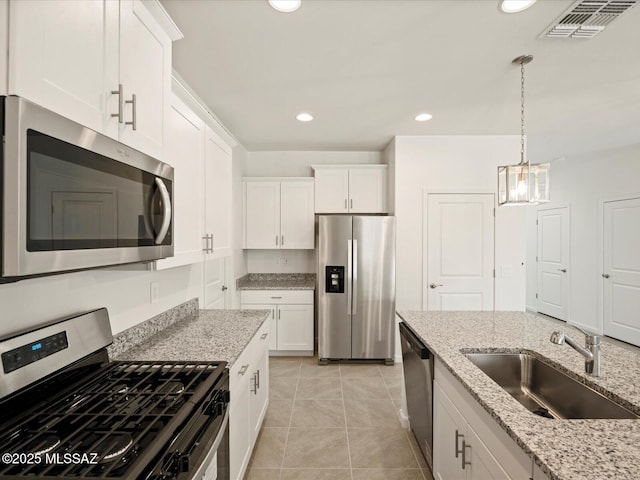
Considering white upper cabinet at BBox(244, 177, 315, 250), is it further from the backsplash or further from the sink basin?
the sink basin

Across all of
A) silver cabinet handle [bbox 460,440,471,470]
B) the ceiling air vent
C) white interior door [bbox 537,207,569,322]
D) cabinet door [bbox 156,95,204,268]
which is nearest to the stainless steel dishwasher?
silver cabinet handle [bbox 460,440,471,470]

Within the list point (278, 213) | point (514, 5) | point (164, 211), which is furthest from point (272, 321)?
point (514, 5)

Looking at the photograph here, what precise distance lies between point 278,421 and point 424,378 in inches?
53.1

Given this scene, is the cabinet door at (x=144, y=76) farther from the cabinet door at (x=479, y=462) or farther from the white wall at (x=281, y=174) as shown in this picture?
the white wall at (x=281, y=174)

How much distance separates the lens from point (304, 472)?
6.86 feet

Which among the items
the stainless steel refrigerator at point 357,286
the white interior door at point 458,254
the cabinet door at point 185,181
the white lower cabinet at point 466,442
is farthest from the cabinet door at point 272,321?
the white lower cabinet at point 466,442

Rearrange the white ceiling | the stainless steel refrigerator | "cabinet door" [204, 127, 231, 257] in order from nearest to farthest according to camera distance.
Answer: the white ceiling
"cabinet door" [204, 127, 231, 257]
the stainless steel refrigerator

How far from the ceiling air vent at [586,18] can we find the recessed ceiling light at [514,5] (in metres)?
0.23

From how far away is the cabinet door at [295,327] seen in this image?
4.07 meters

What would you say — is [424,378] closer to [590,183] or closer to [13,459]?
[13,459]

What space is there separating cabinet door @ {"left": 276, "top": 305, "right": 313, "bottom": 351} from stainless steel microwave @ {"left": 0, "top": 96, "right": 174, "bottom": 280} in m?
2.87

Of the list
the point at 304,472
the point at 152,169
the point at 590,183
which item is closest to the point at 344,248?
the point at 304,472

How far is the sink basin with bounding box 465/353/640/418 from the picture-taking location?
1.33 metres

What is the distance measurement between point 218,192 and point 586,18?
2.37 m
